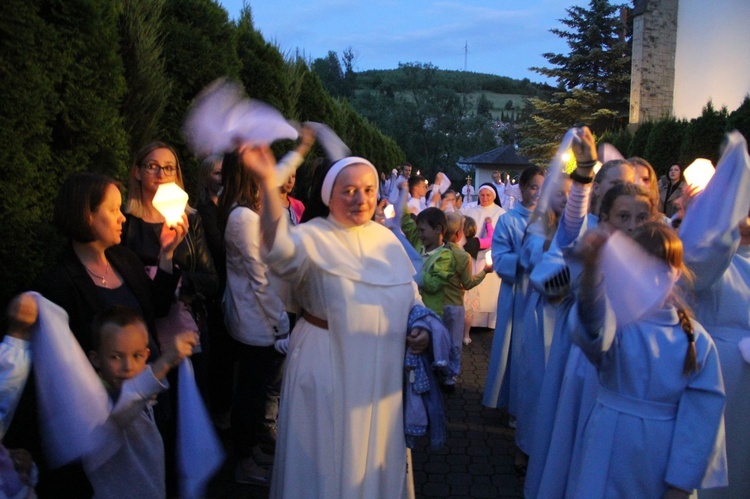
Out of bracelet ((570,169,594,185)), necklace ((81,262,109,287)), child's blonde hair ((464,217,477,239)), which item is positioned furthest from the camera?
child's blonde hair ((464,217,477,239))

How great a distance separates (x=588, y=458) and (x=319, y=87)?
40.0ft

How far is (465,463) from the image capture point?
5.16 meters

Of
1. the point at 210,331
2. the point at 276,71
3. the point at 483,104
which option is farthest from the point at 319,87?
the point at 483,104

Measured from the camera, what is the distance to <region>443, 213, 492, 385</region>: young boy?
6.40 m

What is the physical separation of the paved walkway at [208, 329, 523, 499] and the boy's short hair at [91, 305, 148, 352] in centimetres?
213

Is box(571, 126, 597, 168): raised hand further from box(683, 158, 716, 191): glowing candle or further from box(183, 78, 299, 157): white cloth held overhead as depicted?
box(183, 78, 299, 157): white cloth held overhead

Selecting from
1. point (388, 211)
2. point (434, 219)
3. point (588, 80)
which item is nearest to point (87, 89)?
point (388, 211)

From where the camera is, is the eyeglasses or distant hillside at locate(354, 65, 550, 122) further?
distant hillside at locate(354, 65, 550, 122)

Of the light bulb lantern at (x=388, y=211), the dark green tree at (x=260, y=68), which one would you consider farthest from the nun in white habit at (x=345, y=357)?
the dark green tree at (x=260, y=68)

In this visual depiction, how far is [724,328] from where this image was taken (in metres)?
3.64

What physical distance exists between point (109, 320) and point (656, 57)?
31.6 m

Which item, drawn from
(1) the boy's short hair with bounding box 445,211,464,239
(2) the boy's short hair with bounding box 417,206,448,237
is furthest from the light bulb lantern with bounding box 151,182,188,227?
(1) the boy's short hair with bounding box 445,211,464,239

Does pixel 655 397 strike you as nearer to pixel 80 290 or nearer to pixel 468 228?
pixel 80 290

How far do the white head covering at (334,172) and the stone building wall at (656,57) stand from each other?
29.7m
